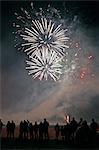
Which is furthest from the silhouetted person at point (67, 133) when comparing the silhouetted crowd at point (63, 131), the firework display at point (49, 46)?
the firework display at point (49, 46)

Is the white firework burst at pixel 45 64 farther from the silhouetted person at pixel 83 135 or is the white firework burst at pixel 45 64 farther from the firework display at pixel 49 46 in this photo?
the silhouetted person at pixel 83 135

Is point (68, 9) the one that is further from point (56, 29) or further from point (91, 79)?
point (91, 79)

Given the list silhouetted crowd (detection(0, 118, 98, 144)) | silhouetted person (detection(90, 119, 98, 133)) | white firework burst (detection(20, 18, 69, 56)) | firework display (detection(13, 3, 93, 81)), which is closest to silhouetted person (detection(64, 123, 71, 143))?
silhouetted crowd (detection(0, 118, 98, 144))

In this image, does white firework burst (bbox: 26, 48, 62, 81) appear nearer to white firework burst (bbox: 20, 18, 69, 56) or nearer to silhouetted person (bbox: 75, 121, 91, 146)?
white firework burst (bbox: 20, 18, 69, 56)

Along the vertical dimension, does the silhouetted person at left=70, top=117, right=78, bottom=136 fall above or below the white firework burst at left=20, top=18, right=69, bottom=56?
below

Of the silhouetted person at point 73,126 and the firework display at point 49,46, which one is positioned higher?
the firework display at point 49,46

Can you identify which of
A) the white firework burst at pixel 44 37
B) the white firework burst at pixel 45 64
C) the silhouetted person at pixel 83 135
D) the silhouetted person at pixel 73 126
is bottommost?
the silhouetted person at pixel 83 135

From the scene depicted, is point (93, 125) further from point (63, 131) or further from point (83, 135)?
point (63, 131)

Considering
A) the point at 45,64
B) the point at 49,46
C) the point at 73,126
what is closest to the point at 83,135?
the point at 73,126
